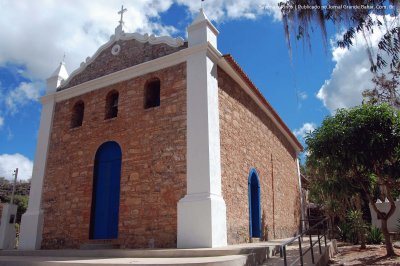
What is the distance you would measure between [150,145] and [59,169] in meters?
3.61

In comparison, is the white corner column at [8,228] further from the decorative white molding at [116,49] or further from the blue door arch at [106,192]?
the decorative white molding at [116,49]

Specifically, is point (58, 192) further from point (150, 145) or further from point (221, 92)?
point (221, 92)

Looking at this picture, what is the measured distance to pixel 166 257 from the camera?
654cm

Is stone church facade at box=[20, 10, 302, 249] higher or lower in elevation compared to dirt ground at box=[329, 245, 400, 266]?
higher

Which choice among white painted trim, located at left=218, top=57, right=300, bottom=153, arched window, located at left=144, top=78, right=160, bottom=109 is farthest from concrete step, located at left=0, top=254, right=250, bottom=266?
white painted trim, located at left=218, top=57, right=300, bottom=153

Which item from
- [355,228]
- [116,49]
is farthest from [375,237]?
[116,49]

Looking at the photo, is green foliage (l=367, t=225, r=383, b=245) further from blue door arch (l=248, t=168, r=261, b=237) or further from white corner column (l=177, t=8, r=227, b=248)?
white corner column (l=177, t=8, r=227, b=248)

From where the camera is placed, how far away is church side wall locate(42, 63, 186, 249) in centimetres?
848

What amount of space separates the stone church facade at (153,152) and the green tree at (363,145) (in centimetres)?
243

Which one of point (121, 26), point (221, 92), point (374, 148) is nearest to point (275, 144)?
point (221, 92)

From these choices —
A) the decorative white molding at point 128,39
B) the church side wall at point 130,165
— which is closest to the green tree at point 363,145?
the church side wall at point 130,165

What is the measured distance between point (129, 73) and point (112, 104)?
1197mm

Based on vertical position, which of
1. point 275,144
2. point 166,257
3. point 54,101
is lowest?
point 166,257

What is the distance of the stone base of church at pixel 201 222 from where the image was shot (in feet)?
24.7
